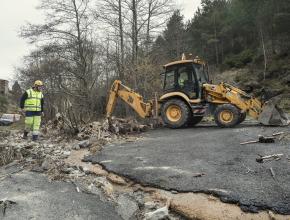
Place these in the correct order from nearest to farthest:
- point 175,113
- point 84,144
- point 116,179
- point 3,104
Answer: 1. point 116,179
2. point 84,144
3. point 175,113
4. point 3,104

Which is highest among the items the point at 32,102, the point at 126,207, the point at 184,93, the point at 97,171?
the point at 184,93

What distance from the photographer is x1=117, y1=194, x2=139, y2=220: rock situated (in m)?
5.16

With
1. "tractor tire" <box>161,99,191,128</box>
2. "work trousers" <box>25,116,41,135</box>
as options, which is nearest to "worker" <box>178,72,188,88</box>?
"tractor tire" <box>161,99,191,128</box>

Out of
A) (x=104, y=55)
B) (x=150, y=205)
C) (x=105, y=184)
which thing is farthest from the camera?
(x=104, y=55)

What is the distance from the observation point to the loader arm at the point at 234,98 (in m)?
11.9

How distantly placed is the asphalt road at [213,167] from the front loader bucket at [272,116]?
187cm

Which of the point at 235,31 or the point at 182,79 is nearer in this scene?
the point at 182,79

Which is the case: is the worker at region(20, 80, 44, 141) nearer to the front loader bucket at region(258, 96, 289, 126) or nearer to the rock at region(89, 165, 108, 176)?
the rock at region(89, 165, 108, 176)

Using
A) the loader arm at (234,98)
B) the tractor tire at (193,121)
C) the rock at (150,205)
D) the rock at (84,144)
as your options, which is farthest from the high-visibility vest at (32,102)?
the rock at (150,205)

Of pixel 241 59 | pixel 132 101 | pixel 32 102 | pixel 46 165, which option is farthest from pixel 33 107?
pixel 241 59

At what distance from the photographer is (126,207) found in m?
5.40

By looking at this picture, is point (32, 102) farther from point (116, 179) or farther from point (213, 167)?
point (213, 167)

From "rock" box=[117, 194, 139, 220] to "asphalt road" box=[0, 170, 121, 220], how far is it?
4.1 inches

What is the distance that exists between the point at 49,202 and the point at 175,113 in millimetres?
8175
